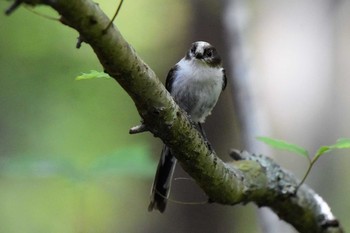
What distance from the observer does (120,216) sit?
22.1ft

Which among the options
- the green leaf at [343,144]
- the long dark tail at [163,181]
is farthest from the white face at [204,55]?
the green leaf at [343,144]

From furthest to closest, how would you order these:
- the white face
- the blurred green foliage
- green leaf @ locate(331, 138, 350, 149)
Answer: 1. the blurred green foliage
2. the white face
3. green leaf @ locate(331, 138, 350, 149)

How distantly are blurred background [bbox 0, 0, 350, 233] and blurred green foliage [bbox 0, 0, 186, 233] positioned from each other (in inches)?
0.5

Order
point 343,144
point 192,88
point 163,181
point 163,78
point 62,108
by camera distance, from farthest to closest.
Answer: point 62,108 → point 163,78 → point 163,181 → point 192,88 → point 343,144

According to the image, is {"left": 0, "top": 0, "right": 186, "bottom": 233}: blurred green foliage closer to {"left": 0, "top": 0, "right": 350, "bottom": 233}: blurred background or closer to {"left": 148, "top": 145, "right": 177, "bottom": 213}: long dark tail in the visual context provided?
{"left": 0, "top": 0, "right": 350, "bottom": 233}: blurred background

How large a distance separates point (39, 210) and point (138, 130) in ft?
14.2

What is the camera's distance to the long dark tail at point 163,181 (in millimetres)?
3452

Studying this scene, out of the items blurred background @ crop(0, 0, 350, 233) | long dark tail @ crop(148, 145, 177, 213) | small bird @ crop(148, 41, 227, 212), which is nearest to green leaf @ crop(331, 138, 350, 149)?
small bird @ crop(148, 41, 227, 212)

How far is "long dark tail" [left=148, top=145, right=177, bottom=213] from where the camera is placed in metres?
3.45

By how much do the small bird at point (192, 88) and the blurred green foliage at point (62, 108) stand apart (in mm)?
2106

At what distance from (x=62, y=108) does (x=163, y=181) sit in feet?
10.0

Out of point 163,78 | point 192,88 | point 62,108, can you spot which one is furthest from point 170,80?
point 62,108

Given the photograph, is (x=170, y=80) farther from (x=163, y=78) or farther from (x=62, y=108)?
(x=62, y=108)

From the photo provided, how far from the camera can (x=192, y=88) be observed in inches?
138
